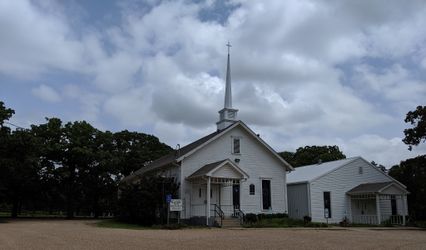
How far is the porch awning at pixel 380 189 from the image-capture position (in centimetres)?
3451

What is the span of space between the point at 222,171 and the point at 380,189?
1246 cm

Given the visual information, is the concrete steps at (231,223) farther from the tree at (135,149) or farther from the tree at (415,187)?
the tree at (135,149)

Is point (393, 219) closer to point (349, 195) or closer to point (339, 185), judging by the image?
point (349, 195)

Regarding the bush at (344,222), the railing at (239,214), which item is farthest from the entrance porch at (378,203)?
the railing at (239,214)

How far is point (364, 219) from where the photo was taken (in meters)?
36.7

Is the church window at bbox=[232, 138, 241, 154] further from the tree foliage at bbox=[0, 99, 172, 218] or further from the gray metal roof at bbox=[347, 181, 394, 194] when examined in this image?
the tree foliage at bbox=[0, 99, 172, 218]

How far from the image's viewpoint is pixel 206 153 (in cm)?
3303

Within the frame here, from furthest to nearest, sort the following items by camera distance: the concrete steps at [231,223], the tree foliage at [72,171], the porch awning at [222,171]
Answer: the tree foliage at [72,171] → the porch awning at [222,171] → the concrete steps at [231,223]

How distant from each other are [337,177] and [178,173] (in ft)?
42.4

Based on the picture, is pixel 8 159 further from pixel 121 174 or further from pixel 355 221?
pixel 355 221

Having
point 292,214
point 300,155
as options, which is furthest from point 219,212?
point 300,155

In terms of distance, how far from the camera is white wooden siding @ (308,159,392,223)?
35500mm

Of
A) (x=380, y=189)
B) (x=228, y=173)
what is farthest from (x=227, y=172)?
(x=380, y=189)

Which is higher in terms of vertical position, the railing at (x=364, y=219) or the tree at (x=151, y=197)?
the tree at (x=151, y=197)
